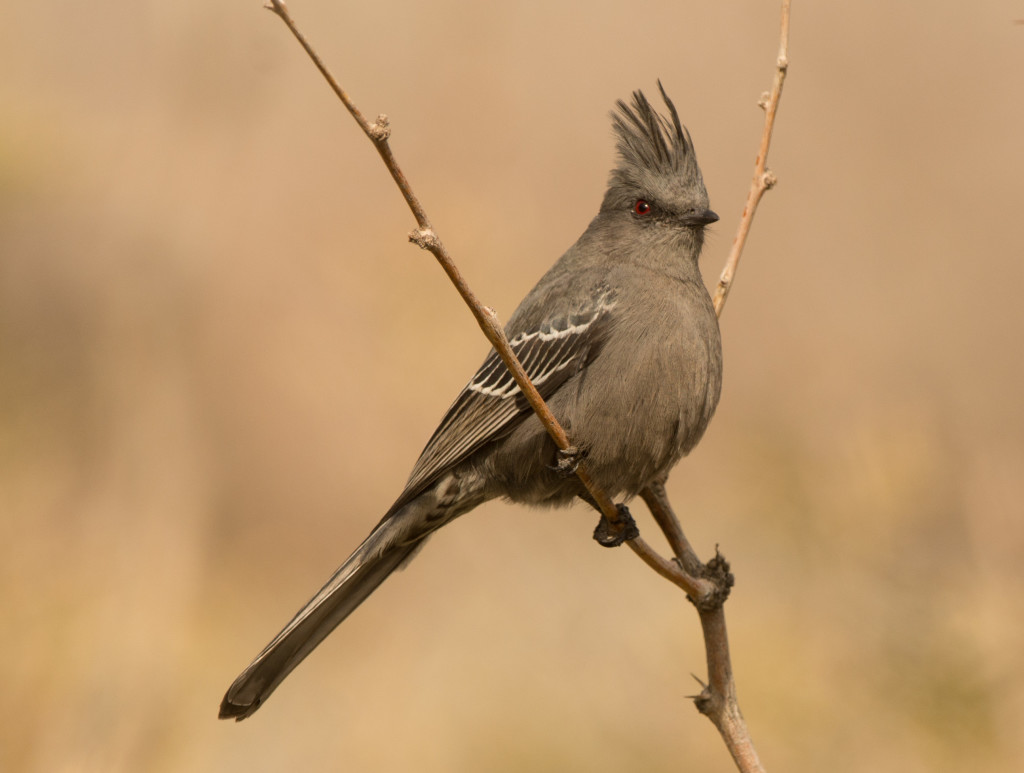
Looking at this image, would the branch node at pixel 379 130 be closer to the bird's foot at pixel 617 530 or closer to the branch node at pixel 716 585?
→ the branch node at pixel 716 585

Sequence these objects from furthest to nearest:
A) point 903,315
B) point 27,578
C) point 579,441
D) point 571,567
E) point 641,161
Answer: point 903,315, point 571,567, point 27,578, point 641,161, point 579,441

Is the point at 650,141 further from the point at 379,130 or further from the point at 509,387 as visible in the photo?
the point at 379,130

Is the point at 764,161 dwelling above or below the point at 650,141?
below

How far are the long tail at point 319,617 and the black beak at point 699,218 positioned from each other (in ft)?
6.81

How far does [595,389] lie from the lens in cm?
470

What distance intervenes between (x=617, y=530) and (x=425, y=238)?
2133 mm

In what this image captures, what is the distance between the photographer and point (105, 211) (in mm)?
8570

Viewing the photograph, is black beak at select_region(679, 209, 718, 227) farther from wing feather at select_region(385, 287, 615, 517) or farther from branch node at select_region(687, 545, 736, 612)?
branch node at select_region(687, 545, 736, 612)

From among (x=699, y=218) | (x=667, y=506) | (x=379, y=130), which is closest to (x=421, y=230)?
(x=379, y=130)

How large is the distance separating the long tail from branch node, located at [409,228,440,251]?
233cm

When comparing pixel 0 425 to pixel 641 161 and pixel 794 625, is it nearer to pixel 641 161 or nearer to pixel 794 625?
pixel 641 161

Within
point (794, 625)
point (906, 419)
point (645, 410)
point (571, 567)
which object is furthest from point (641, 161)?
point (571, 567)

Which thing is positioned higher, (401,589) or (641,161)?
(641,161)

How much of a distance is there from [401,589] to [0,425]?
328 centimetres
